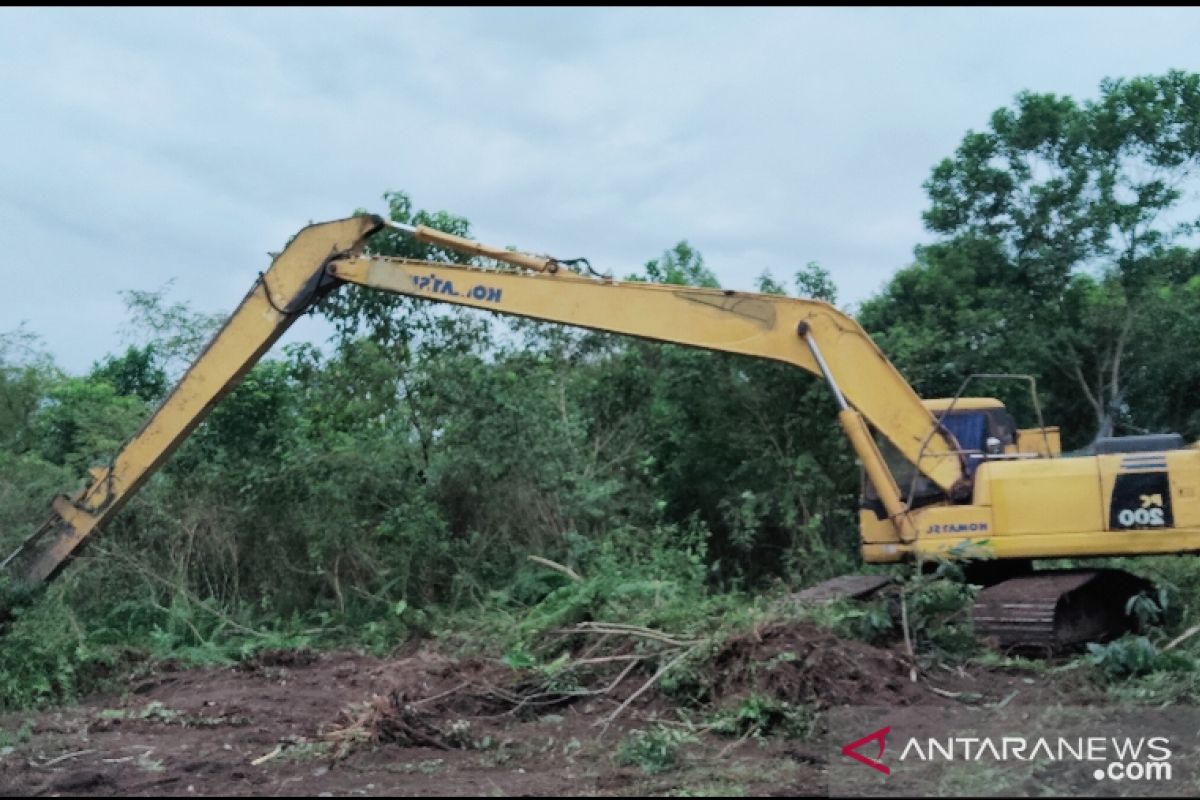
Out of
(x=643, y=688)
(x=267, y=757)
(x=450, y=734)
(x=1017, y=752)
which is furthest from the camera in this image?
(x=643, y=688)

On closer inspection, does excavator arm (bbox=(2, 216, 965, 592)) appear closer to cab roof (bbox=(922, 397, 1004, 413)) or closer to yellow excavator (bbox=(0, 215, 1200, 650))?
yellow excavator (bbox=(0, 215, 1200, 650))

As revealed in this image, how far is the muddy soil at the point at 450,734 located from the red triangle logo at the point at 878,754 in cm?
15

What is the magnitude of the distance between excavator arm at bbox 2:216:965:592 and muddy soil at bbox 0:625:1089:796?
1.98 meters

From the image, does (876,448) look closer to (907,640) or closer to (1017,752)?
(907,640)

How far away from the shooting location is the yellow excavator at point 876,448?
8.30 meters

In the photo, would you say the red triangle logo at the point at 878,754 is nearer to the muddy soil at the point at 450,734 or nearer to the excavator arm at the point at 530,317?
the muddy soil at the point at 450,734

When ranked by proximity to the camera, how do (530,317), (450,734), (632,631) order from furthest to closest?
1. (530,317)
2. (632,631)
3. (450,734)

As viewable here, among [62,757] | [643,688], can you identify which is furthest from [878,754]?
[62,757]

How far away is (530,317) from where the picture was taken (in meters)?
9.30

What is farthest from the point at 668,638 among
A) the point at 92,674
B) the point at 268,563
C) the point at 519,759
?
the point at 268,563

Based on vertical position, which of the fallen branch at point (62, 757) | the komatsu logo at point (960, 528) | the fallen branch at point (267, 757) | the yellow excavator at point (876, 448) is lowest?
the fallen branch at point (267, 757)

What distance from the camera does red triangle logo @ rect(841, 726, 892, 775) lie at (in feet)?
18.2

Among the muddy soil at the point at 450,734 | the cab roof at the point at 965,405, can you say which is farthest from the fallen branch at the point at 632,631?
the cab roof at the point at 965,405

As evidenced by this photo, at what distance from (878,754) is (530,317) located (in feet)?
15.5
